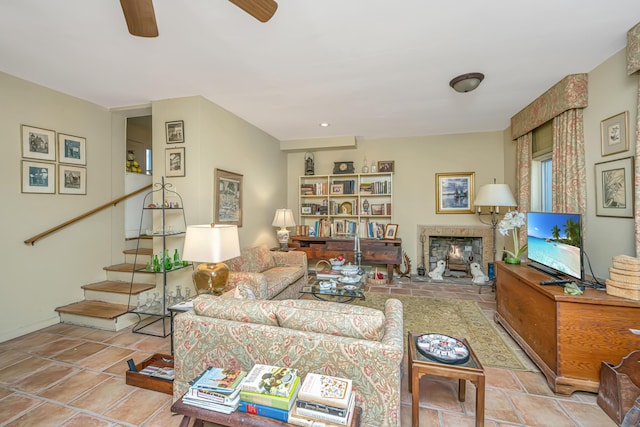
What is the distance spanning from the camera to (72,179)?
3043 mm

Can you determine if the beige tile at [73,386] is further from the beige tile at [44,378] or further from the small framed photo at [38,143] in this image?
the small framed photo at [38,143]

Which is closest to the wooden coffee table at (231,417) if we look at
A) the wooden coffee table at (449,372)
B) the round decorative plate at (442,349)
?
the wooden coffee table at (449,372)

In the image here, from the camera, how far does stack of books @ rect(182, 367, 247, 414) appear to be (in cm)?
110

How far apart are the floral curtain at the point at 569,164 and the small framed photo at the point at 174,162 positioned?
3974 mm

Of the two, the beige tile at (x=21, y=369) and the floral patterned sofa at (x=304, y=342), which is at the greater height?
the floral patterned sofa at (x=304, y=342)

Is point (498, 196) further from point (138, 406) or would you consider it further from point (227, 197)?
point (138, 406)

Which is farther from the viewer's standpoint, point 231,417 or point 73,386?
point 73,386

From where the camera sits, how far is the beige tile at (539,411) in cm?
155

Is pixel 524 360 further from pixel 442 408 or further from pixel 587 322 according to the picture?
pixel 442 408

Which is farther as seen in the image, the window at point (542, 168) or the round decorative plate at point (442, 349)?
the window at point (542, 168)

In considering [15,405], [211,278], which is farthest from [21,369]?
[211,278]

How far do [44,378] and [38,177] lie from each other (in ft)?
6.51

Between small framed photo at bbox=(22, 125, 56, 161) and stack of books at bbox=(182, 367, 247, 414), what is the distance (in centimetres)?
311

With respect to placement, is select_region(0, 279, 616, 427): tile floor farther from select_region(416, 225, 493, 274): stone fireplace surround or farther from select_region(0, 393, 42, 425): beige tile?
select_region(416, 225, 493, 274): stone fireplace surround
